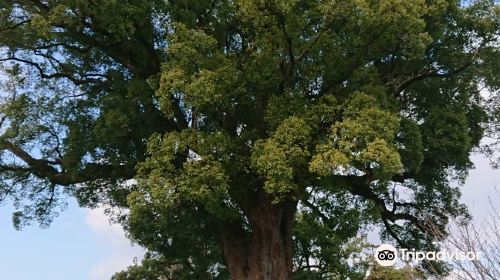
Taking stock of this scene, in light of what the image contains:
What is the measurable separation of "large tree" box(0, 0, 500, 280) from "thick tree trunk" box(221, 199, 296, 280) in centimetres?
3

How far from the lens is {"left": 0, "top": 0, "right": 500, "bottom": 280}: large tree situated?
1005cm

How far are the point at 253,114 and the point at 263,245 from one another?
270 centimetres

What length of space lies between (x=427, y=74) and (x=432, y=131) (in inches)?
46.6

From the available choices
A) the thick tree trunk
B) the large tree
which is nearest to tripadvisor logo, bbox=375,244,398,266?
the large tree

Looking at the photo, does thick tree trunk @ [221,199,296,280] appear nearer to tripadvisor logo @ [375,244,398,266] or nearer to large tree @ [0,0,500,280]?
large tree @ [0,0,500,280]

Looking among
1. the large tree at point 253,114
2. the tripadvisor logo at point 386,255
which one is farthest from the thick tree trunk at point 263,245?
the tripadvisor logo at point 386,255

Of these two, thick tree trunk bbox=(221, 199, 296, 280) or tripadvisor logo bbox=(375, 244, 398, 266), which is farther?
thick tree trunk bbox=(221, 199, 296, 280)

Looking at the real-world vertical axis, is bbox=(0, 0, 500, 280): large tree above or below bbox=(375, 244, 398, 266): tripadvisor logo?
above

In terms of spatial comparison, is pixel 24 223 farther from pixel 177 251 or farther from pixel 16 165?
pixel 177 251

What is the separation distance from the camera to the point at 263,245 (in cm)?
1188

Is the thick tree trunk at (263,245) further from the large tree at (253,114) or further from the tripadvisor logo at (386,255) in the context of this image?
the tripadvisor logo at (386,255)

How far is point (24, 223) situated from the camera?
14250mm

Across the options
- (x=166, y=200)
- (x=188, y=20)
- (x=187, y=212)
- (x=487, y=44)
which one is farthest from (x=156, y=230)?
(x=487, y=44)

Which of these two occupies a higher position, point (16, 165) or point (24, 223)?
point (16, 165)
